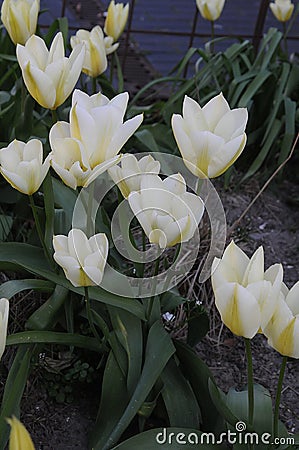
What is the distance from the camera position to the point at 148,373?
4.14 feet

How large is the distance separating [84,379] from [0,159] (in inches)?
21.6

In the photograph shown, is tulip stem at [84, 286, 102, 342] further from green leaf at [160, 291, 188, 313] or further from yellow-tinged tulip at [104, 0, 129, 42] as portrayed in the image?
yellow-tinged tulip at [104, 0, 129, 42]

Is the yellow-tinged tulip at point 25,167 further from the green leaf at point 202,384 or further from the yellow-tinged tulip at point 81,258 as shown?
the green leaf at point 202,384

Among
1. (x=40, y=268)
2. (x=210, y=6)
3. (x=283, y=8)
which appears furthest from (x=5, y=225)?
(x=283, y=8)

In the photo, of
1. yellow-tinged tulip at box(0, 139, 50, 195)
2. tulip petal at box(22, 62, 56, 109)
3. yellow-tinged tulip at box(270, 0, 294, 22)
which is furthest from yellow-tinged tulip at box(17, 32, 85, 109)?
yellow-tinged tulip at box(270, 0, 294, 22)

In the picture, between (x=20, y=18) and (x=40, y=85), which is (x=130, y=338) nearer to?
(x=40, y=85)

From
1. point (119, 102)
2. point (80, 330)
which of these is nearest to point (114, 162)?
point (119, 102)

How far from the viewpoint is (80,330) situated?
1.53m

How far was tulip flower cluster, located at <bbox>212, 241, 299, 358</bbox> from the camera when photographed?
0.95 m

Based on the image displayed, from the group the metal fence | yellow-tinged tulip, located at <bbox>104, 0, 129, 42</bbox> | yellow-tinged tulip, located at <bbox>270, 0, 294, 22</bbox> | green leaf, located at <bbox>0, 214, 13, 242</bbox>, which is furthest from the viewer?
the metal fence

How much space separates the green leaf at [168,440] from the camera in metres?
1.17

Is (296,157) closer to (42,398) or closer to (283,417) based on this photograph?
(283,417)

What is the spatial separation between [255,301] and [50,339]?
0.45m

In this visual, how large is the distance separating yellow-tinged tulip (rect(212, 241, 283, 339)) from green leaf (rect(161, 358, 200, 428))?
0.38 m
